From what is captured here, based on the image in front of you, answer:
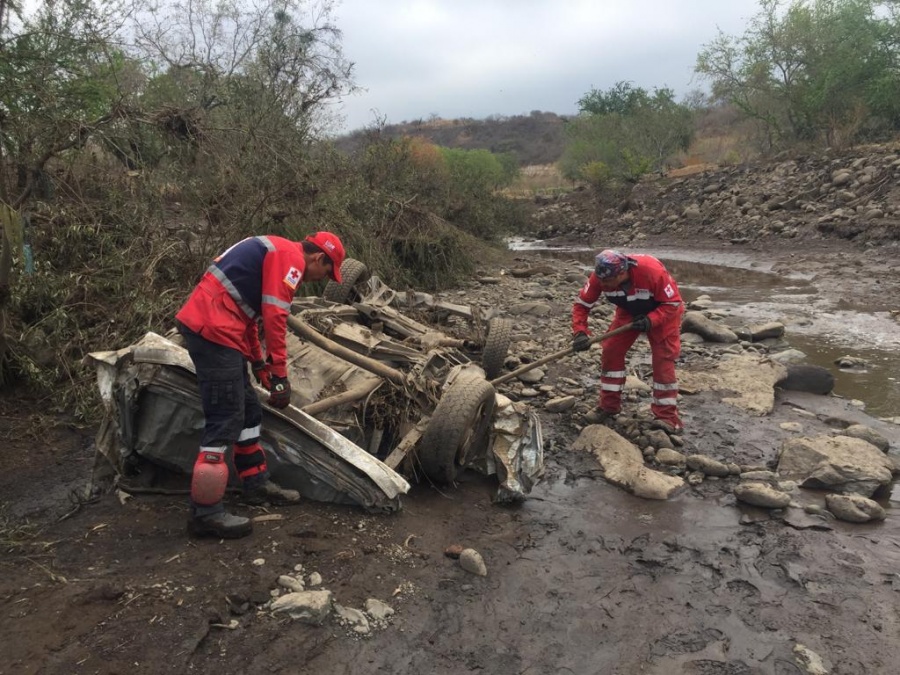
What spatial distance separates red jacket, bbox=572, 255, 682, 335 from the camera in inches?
205

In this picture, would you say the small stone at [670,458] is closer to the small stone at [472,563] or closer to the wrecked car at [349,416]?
the wrecked car at [349,416]

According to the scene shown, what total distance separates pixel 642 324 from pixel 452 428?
218 centimetres

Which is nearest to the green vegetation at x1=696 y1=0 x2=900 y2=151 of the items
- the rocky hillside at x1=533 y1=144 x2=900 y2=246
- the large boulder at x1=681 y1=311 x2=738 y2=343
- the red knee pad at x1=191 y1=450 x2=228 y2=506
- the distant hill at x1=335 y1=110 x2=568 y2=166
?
the rocky hillside at x1=533 y1=144 x2=900 y2=246

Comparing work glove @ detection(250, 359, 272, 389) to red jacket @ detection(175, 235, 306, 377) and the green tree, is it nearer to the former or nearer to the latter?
red jacket @ detection(175, 235, 306, 377)

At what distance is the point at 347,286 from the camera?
6.37 metres

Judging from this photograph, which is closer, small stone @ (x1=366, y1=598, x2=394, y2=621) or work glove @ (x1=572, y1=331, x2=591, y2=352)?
small stone @ (x1=366, y1=598, x2=394, y2=621)

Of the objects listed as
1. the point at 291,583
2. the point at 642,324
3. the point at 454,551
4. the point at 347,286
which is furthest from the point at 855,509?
the point at 347,286

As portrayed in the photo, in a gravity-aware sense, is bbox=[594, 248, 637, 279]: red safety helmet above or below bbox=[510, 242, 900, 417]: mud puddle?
above

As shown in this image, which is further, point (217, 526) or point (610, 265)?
point (610, 265)

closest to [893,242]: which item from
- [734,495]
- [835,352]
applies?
[835,352]

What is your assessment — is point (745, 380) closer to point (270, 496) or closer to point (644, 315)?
point (644, 315)

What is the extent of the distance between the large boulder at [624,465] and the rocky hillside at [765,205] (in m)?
13.7

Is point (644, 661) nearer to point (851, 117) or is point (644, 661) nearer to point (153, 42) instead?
point (153, 42)

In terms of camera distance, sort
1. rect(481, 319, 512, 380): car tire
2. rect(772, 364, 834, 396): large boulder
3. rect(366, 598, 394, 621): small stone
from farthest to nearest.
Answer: rect(772, 364, 834, 396): large boulder < rect(481, 319, 512, 380): car tire < rect(366, 598, 394, 621): small stone
